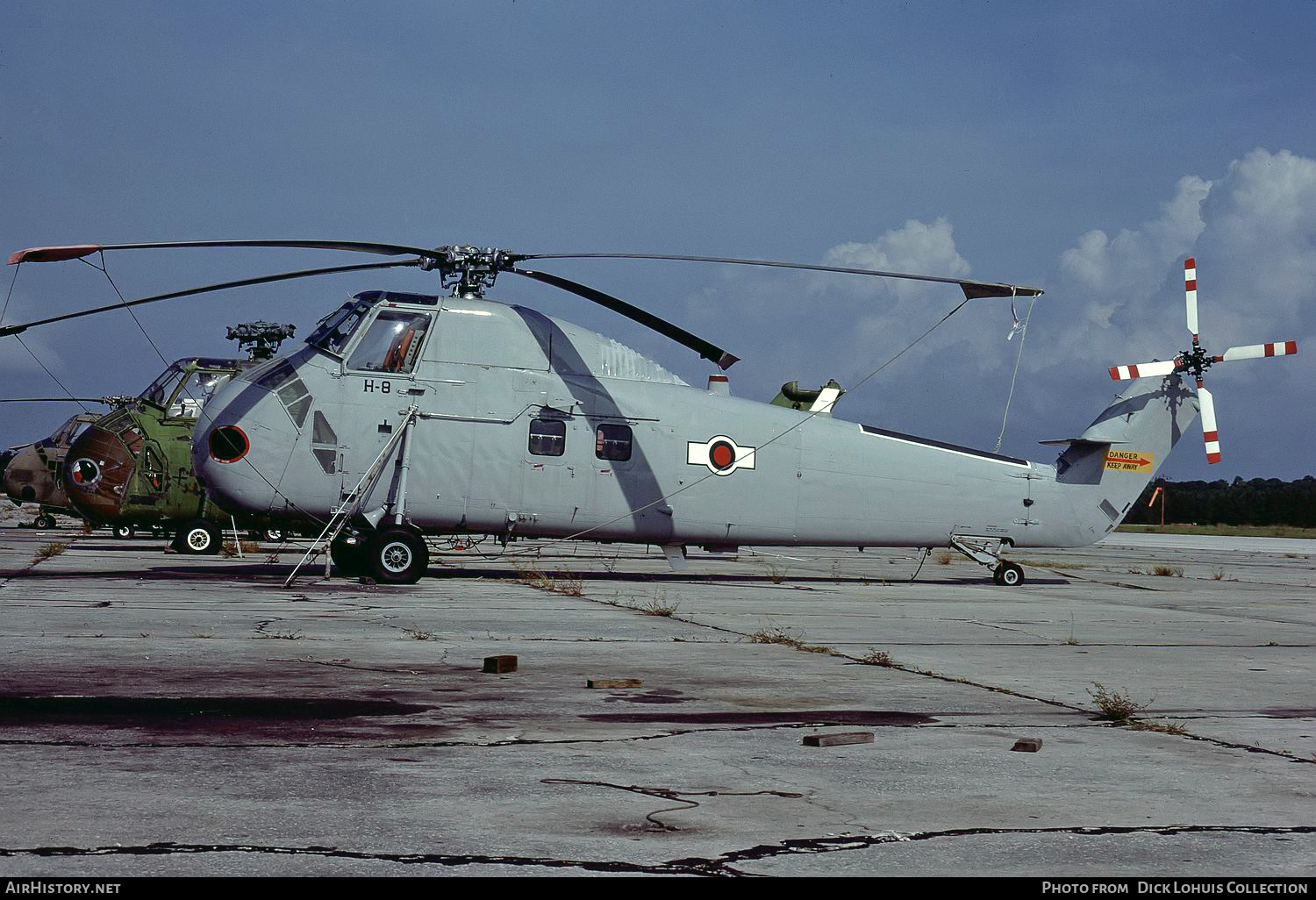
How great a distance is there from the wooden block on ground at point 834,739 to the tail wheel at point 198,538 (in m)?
21.1

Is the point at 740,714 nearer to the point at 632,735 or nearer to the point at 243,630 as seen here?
the point at 632,735

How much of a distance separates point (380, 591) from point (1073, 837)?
12.5m

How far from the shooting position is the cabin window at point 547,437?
1861cm

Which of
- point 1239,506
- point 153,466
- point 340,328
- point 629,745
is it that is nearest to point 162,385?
point 153,466

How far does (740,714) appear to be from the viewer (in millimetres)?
6922

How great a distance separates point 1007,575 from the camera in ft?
70.3

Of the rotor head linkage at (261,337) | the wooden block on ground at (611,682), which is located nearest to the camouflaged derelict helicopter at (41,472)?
the rotor head linkage at (261,337)

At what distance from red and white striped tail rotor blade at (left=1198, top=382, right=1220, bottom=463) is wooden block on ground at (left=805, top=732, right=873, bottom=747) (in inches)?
729

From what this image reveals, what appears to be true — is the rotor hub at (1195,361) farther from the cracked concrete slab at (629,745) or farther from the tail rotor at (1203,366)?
the cracked concrete slab at (629,745)

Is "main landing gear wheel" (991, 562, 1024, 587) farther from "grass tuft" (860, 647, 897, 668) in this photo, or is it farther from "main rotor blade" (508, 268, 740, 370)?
"grass tuft" (860, 647, 897, 668)

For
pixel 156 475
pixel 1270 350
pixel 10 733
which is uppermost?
pixel 1270 350

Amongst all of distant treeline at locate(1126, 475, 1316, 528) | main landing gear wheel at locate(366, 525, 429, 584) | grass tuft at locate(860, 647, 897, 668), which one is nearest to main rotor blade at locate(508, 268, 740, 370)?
main landing gear wheel at locate(366, 525, 429, 584)

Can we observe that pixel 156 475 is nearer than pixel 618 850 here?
No

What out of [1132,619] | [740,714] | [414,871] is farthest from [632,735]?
[1132,619]
